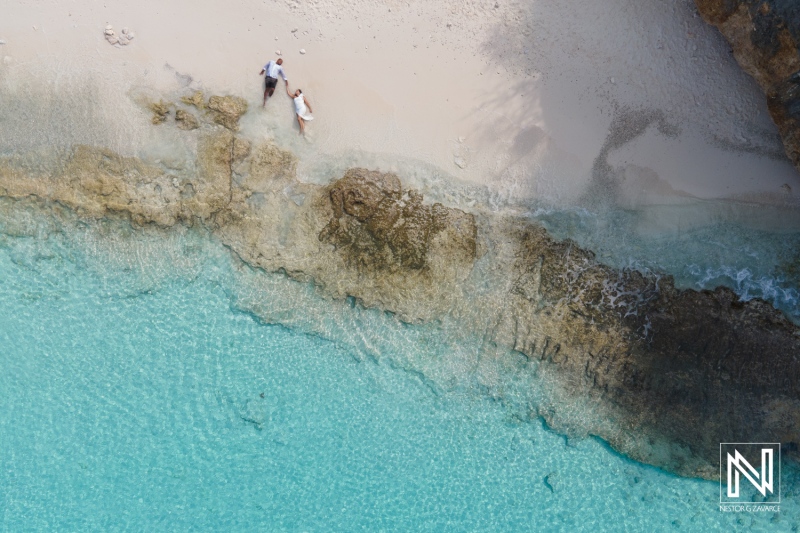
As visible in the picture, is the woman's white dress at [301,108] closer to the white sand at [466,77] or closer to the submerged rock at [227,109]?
the white sand at [466,77]

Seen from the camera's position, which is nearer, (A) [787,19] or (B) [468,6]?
(A) [787,19]

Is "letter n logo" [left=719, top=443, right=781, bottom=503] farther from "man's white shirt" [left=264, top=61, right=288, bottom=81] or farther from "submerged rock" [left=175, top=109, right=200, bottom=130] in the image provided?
"submerged rock" [left=175, top=109, right=200, bottom=130]

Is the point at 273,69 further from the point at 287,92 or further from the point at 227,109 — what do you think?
the point at 227,109

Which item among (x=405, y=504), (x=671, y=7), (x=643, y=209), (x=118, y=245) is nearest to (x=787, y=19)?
(x=671, y=7)

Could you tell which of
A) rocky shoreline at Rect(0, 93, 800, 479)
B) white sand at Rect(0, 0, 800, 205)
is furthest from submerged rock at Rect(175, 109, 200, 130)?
white sand at Rect(0, 0, 800, 205)

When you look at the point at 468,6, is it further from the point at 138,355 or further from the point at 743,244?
the point at 138,355

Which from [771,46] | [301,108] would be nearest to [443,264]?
[301,108]
